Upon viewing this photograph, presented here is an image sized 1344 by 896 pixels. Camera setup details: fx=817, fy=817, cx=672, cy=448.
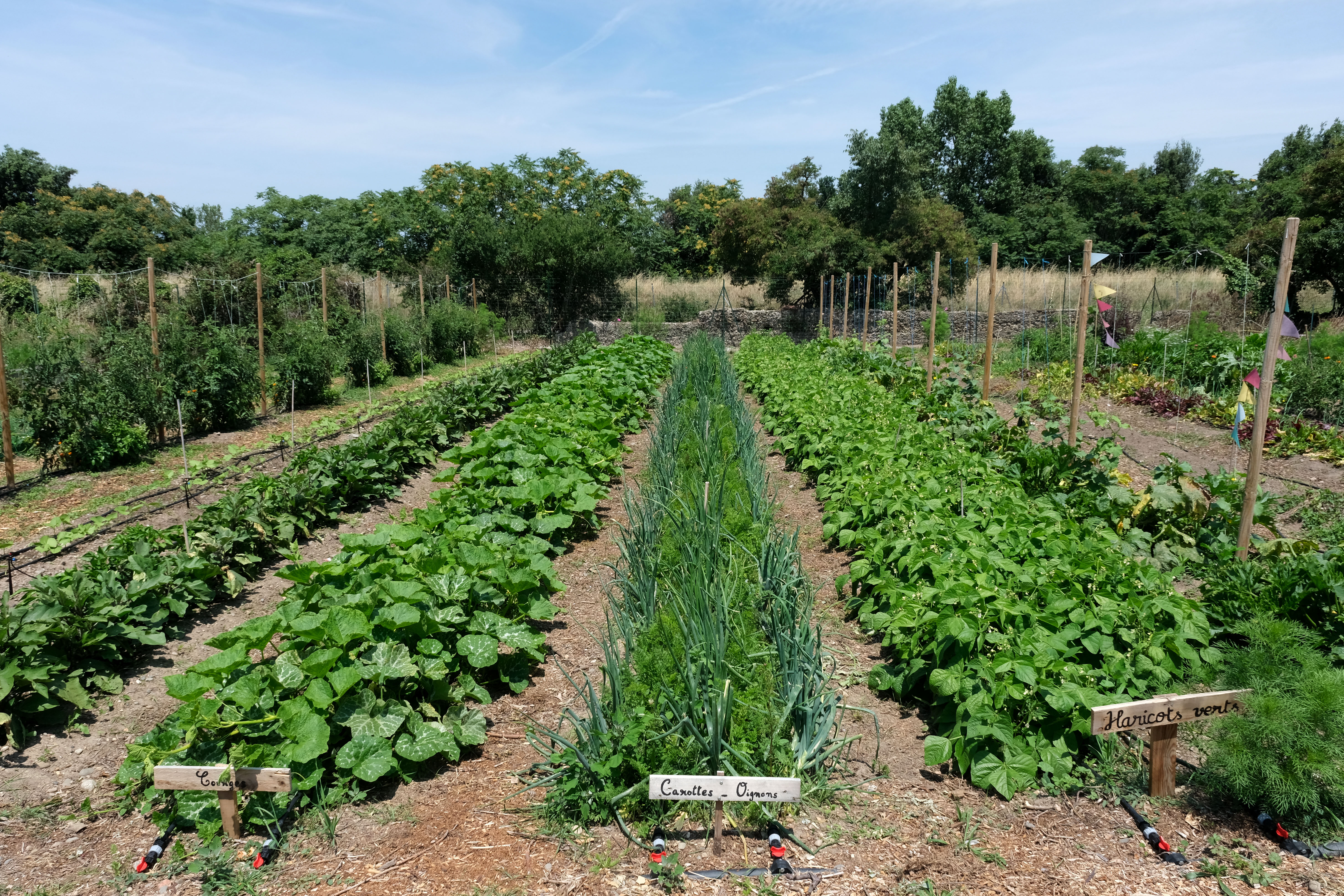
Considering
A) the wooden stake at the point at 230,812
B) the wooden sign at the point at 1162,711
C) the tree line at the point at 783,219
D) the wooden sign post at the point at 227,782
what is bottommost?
the wooden stake at the point at 230,812

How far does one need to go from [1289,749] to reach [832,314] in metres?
15.8

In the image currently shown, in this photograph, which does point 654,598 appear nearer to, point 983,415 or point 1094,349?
point 983,415

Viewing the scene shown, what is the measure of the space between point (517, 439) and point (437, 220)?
84.8 ft

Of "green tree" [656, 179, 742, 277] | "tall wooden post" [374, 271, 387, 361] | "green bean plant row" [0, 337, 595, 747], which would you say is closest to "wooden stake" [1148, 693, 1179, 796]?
"green bean plant row" [0, 337, 595, 747]

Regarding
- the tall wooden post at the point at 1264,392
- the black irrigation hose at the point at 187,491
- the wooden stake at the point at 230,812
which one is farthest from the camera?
the black irrigation hose at the point at 187,491

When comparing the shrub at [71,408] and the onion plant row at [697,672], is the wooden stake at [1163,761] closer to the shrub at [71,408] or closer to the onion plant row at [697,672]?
the onion plant row at [697,672]

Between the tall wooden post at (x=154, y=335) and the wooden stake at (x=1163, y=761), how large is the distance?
9.90 m

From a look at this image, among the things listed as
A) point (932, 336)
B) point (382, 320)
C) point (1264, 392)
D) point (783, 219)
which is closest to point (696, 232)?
point (783, 219)

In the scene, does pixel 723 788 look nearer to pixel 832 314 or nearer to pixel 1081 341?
pixel 1081 341

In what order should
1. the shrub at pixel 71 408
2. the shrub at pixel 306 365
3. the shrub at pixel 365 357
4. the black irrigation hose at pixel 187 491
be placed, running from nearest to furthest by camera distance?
the black irrigation hose at pixel 187 491 → the shrub at pixel 71 408 → the shrub at pixel 306 365 → the shrub at pixel 365 357

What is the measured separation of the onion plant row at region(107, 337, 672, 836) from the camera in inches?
116

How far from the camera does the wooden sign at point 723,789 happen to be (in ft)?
8.38

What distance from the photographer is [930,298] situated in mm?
26500

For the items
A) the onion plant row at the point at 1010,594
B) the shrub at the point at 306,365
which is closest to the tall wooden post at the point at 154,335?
the shrub at the point at 306,365
